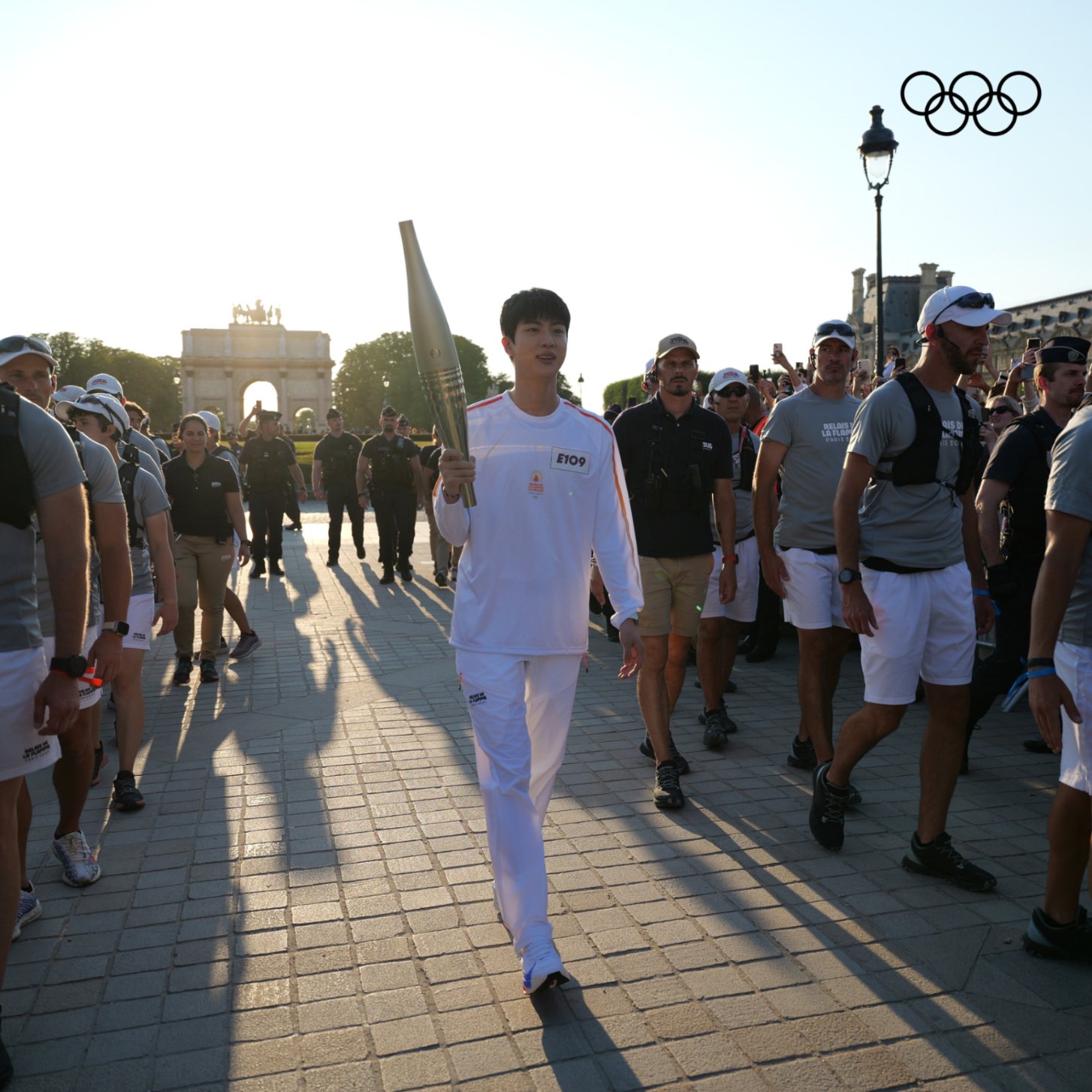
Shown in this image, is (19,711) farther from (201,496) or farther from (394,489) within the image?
(394,489)

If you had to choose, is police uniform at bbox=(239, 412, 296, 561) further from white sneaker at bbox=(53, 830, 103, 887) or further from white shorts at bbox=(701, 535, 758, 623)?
white sneaker at bbox=(53, 830, 103, 887)

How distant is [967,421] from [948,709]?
1.15m

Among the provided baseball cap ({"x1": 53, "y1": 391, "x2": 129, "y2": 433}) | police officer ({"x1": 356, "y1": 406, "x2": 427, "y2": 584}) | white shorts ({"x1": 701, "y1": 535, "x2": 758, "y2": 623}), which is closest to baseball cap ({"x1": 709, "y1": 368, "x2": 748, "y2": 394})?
white shorts ({"x1": 701, "y1": 535, "x2": 758, "y2": 623})

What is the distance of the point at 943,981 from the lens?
133 inches

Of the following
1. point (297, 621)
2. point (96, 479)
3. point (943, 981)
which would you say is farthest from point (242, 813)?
point (297, 621)

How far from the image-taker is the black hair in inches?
139

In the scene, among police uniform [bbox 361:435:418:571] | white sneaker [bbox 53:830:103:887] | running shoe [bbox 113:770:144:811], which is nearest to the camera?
white sneaker [bbox 53:830:103:887]

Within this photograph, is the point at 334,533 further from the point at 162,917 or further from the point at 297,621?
the point at 162,917

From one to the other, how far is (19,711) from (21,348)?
1.47 metres

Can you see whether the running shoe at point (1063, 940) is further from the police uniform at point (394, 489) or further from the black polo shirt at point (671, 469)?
the police uniform at point (394, 489)

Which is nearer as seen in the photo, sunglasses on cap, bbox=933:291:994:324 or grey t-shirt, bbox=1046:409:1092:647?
grey t-shirt, bbox=1046:409:1092:647

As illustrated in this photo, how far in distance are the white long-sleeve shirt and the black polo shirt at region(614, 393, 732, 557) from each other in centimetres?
201

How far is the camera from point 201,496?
834 cm

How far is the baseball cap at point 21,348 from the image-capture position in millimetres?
3795
